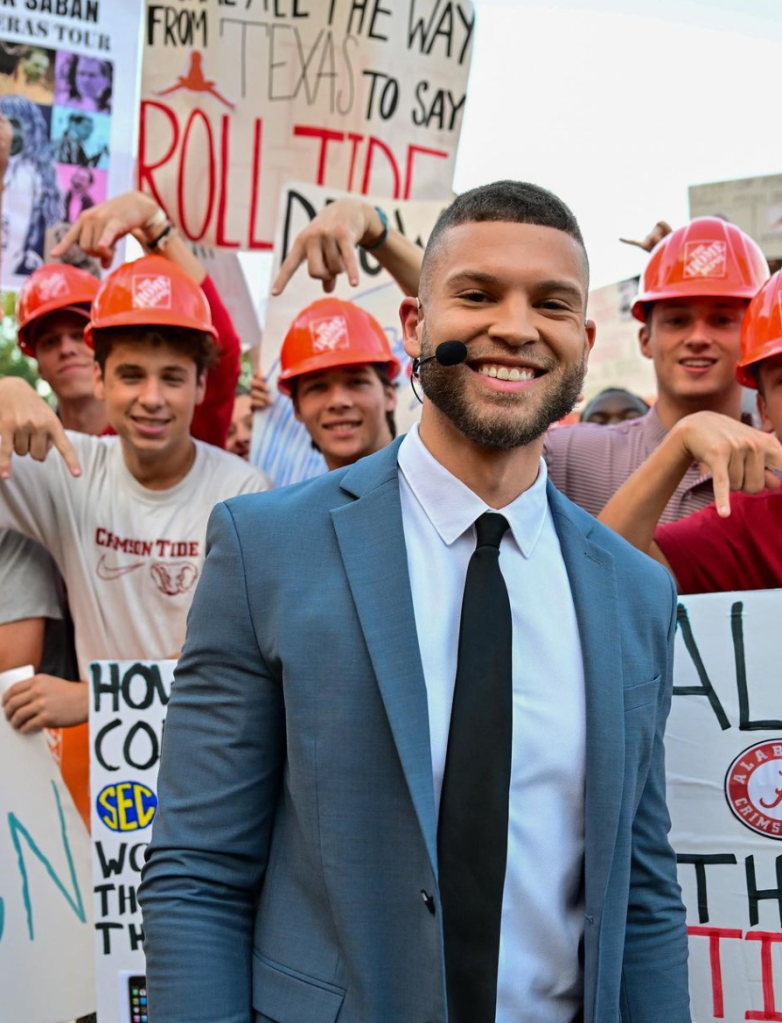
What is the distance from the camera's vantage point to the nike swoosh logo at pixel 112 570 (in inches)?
152

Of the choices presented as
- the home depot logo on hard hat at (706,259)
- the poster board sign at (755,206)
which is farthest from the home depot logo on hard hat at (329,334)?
the poster board sign at (755,206)

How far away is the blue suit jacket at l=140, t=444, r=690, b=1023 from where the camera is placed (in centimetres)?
171

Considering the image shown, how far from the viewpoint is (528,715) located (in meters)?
1.84

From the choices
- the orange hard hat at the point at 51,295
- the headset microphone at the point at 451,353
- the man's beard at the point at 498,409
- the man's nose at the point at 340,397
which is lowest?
the man's beard at the point at 498,409

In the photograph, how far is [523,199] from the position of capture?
6.59ft

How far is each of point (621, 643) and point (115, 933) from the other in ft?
6.56

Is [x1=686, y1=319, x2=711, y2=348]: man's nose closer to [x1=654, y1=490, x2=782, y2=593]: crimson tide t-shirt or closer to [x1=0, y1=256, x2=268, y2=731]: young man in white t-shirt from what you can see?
[x1=654, y1=490, x2=782, y2=593]: crimson tide t-shirt

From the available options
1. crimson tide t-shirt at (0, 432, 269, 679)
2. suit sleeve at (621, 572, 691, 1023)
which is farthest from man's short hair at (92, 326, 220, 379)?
suit sleeve at (621, 572, 691, 1023)

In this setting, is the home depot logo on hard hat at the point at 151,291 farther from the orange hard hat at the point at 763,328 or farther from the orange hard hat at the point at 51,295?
the orange hard hat at the point at 763,328

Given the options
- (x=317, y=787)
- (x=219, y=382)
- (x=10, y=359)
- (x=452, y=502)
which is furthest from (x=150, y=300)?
(x=10, y=359)

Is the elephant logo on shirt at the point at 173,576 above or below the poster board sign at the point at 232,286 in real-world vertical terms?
below

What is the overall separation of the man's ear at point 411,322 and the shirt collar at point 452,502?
156 mm

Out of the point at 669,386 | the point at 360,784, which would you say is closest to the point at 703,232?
the point at 669,386

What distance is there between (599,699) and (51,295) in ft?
12.5
